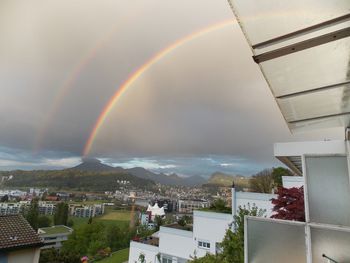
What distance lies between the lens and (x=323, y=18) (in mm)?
716

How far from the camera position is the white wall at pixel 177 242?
452 inches

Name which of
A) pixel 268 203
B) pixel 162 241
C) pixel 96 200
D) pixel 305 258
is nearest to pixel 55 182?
pixel 96 200

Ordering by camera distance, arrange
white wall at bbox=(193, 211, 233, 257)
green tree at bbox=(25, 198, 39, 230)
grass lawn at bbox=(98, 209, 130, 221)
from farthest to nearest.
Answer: grass lawn at bbox=(98, 209, 130, 221) → green tree at bbox=(25, 198, 39, 230) → white wall at bbox=(193, 211, 233, 257)

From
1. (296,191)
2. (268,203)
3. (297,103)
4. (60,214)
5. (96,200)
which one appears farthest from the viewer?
(96,200)

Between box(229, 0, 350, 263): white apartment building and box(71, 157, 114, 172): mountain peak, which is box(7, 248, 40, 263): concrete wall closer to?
box(229, 0, 350, 263): white apartment building

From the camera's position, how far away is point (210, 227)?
10.8m

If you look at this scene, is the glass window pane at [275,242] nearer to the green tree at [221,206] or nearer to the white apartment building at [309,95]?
the white apartment building at [309,95]

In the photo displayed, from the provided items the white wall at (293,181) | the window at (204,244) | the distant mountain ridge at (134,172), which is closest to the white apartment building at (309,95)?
the white wall at (293,181)

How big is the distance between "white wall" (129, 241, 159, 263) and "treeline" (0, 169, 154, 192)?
203 ft

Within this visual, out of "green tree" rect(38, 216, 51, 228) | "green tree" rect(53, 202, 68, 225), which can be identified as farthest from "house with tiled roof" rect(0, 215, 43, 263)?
"green tree" rect(53, 202, 68, 225)

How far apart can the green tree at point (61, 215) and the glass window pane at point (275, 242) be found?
66876 millimetres

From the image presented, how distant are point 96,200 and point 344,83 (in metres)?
81.4

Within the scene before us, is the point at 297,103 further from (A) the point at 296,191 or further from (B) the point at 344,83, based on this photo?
(A) the point at 296,191

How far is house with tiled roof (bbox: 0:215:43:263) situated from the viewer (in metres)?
7.68
